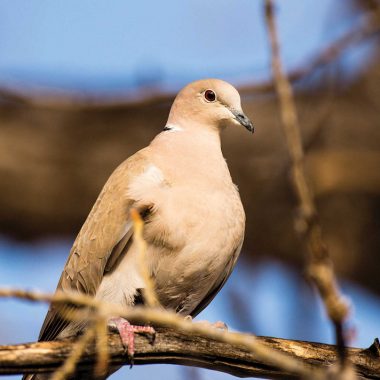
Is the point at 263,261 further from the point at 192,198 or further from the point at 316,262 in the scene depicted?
the point at 316,262

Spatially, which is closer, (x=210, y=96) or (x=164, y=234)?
(x=164, y=234)

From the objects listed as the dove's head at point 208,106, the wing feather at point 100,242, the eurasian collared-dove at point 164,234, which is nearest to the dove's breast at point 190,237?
the eurasian collared-dove at point 164,234

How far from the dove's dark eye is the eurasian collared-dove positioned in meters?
0.28

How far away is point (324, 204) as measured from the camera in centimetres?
525

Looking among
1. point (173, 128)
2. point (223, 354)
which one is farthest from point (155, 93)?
point (223, 354)

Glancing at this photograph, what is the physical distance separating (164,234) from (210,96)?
77cm

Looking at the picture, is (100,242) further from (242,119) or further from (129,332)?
(242,119)

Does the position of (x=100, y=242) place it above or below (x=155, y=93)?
below

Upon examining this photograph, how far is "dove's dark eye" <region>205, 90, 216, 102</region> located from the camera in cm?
320

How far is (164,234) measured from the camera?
2658mm

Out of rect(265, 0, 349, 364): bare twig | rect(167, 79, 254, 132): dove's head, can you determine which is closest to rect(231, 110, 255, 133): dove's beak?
rect(167, 79, 254, 132): dove's head

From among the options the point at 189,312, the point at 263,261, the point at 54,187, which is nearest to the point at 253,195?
the point at 263,261

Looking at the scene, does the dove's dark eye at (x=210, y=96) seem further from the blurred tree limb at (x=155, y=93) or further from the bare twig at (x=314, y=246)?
the bare twig at (x=314, y=246)

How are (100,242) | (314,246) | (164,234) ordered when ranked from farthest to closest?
(100,242) < (164,234) < (314,246)
